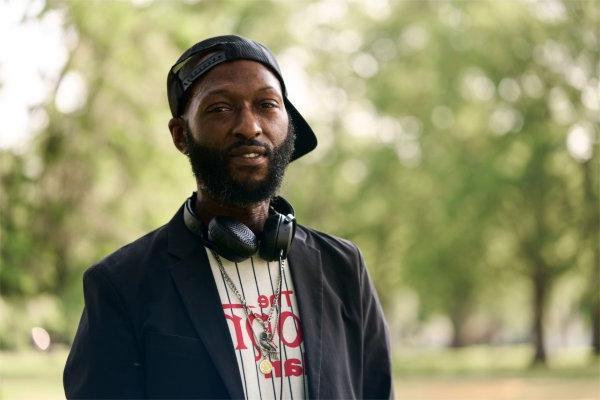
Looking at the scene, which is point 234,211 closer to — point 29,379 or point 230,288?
point 230,288

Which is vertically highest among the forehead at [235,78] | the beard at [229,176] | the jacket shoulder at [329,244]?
the forehead at [235,78]

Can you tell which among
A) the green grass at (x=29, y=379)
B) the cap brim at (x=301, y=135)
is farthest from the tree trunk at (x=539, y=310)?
the cap brim at (x=301, y=135)

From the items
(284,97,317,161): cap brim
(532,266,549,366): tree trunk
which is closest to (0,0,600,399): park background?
(532,266,549,366): tree trunk

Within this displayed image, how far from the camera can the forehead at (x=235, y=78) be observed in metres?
2.65

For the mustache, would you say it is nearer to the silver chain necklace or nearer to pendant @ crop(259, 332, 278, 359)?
the silver chain necklace

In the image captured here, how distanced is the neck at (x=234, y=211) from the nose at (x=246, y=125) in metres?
0.23

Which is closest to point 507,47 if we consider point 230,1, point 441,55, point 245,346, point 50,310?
point 441,55

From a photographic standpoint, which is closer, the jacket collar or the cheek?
the jacket collar

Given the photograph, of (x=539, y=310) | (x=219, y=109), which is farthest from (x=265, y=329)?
(x=539, y=310)

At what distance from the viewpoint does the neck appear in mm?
2789

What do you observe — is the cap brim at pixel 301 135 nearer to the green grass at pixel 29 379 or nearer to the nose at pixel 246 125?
the nose at pixel 246 125

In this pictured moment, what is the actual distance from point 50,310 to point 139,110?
14.1 ft

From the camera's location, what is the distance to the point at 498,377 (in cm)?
2733

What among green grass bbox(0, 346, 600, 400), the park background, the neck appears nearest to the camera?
the neck
